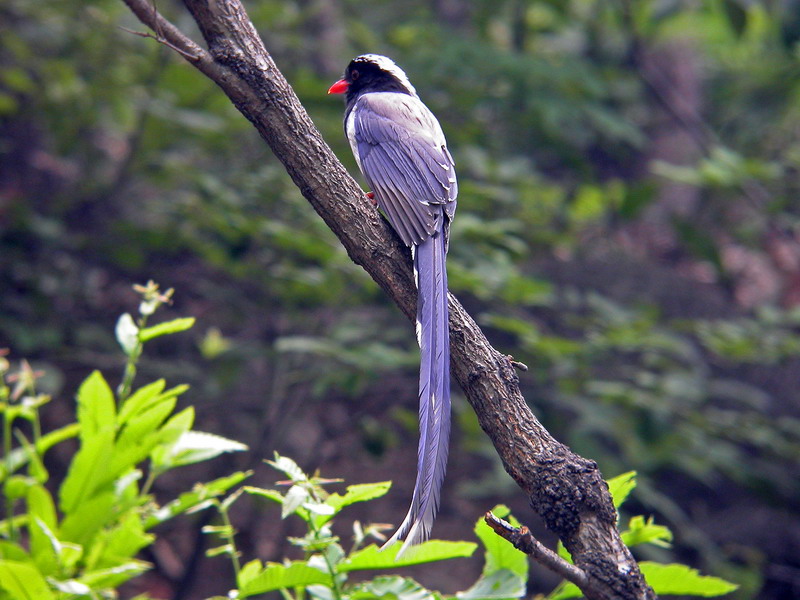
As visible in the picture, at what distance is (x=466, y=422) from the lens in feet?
11.8

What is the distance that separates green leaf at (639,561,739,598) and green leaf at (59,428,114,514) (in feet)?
4.66

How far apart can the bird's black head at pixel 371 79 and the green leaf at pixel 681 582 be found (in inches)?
93.2

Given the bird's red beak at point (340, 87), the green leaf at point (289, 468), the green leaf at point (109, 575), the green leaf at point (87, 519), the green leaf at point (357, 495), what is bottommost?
the green leaf at point (109, 575)

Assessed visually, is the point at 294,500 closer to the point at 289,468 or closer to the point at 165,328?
the point at 289,468

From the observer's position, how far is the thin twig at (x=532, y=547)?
1.46m

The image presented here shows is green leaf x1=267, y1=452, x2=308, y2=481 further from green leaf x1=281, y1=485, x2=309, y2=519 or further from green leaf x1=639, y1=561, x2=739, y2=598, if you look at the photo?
green leaf x1=639, y1=561, x2=739, y2=598

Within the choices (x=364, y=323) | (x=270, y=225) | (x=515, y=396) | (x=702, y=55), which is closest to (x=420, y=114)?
(x=270, y=225)

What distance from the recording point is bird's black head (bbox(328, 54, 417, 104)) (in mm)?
3442

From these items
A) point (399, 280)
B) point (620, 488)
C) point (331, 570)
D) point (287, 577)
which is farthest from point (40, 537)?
point (620, 488)

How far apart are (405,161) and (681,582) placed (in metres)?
1.78

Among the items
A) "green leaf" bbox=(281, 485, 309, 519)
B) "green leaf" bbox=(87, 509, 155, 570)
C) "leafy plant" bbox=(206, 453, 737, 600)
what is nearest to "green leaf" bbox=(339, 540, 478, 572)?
"leafy plant" bbox=(206, 453, 737, 600)

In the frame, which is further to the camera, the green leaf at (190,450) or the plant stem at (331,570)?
the green leaf at (190,450)

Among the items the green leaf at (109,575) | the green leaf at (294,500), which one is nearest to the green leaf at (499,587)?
the green leaf at (294,500)

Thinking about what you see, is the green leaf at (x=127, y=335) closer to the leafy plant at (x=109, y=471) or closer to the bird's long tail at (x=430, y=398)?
the leafy plant at (x=109, y=471)
